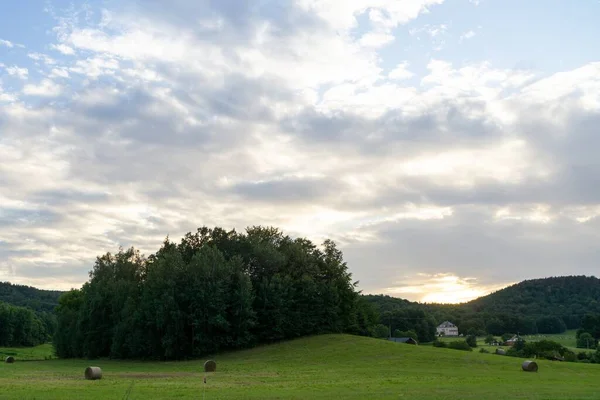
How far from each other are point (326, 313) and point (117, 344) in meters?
28.6

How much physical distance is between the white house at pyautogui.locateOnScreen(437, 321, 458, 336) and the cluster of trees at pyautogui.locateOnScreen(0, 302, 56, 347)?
4194 inches

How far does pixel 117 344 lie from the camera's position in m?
73.9

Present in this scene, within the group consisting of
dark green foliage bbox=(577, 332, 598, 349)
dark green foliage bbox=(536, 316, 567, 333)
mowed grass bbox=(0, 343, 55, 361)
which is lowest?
mowed grass bbox=(0, 343, 55, 361)

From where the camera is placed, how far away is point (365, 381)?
113 feet

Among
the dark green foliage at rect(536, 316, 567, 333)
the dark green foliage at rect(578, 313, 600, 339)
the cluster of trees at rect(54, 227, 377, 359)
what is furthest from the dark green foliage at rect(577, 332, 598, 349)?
the cluster of trees at rect(54, 227, 377, 359)

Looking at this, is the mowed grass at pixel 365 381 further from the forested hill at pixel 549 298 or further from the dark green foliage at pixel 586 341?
the forested hill at pixel 549 298

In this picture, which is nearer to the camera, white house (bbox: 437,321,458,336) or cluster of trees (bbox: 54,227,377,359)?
cluster of trees (bbox: 54,227,377,359)

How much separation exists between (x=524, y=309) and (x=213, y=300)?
112533mm

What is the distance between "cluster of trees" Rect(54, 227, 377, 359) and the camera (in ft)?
230

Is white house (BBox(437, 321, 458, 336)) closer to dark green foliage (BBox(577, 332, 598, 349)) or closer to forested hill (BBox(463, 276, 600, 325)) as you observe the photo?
forested hill (BBox(463, 276, 600, 325))

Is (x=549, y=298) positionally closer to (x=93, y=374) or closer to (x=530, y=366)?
(x=530, y=366)

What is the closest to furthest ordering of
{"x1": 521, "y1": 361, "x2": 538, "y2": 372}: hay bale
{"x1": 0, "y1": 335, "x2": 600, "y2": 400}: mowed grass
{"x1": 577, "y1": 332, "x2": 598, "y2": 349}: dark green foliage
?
1. {"x1": 0, "y1": 335, "x2": 600, "y2": 400}: mowed grass
2. {"x1": 521, "y1": 361, "x2": 538, "y2": 372}: hay bale
3. {"x1": 577, "y1": 332, "x2": 598, "y2": 349}: dark green foliage

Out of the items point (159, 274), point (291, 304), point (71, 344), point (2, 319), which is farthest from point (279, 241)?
point (2, 319)

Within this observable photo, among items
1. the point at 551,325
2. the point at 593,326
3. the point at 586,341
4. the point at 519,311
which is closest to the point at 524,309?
the point at 519,311
